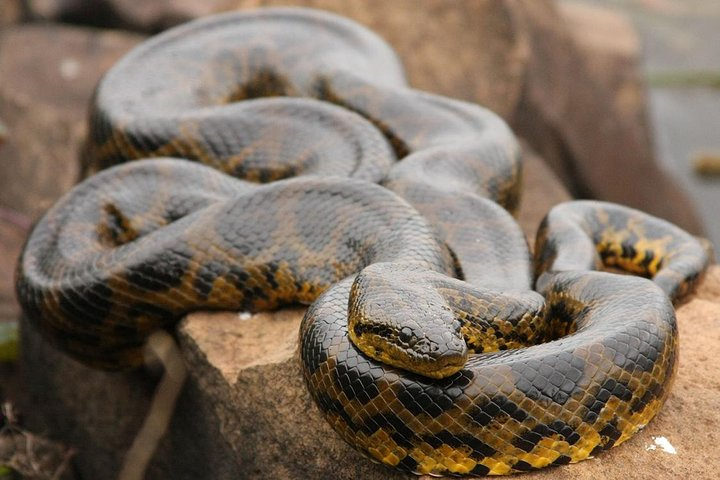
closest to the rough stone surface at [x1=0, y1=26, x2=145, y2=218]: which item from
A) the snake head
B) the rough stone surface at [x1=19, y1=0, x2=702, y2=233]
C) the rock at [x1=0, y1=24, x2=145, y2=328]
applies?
the rock at [x1=0, y1=24, x2=145, y2=328]

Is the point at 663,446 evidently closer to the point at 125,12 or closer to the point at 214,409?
the point at 214,409

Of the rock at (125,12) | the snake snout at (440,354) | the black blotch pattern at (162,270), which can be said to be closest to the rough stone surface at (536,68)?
the rock at (125,12)

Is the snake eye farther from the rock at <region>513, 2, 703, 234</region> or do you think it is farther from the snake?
the rock at <region>513, 2, 703, 234</region>

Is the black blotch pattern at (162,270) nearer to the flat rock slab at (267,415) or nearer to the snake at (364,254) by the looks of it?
the snake at (364,254)

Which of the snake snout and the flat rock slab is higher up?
the snake snout

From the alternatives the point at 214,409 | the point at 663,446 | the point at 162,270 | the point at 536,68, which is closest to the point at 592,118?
the point at 536,68
